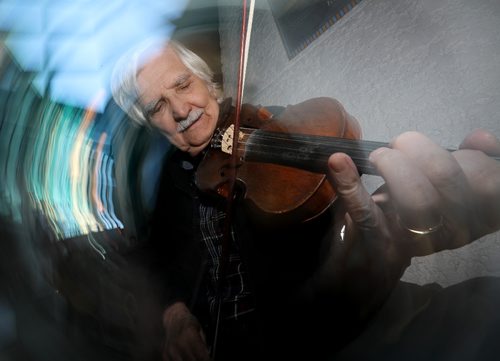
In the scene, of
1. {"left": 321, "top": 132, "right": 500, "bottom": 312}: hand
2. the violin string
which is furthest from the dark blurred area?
{"left": 321, "top": 132, "right": 500, "bottom": 312}: hand

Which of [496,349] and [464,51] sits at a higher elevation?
[464,51]

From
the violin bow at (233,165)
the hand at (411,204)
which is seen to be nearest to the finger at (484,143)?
the hand at (411,204)

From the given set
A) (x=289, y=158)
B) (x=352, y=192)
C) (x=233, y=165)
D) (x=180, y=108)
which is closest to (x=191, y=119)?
(x=180, y=108)

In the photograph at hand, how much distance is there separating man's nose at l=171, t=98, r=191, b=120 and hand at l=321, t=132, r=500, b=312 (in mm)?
329

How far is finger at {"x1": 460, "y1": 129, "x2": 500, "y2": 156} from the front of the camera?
0.91 ft

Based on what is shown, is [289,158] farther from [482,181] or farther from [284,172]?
[482,181]

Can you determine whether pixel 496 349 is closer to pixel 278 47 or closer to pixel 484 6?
pixel 484 6

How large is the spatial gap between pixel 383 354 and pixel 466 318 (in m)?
0.11

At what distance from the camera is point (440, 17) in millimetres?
426

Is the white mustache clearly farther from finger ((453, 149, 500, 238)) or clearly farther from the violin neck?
finger ((453, 149, 500, 238))

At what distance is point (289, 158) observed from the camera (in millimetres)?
430

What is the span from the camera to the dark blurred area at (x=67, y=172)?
20.8 inches

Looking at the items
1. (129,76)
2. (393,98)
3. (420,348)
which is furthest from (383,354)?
(129,76)

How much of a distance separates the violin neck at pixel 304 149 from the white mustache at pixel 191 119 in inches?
5.0
